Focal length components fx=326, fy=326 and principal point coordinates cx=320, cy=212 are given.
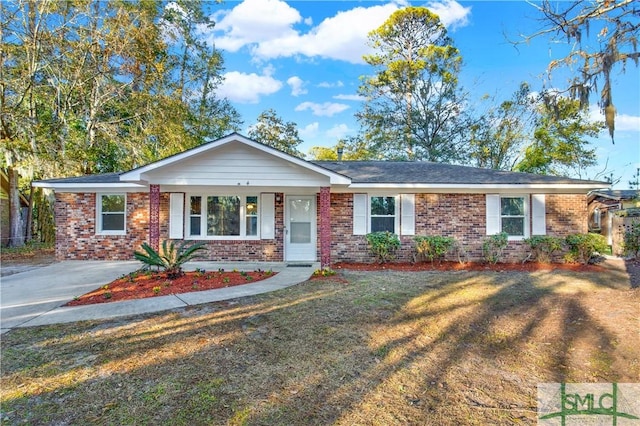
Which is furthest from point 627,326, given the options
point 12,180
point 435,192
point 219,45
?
point 219,45

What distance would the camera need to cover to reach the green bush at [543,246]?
403 inches

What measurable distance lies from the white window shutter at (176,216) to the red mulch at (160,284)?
2.71 m

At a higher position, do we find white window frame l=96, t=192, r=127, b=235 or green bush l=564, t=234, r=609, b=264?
white window frame l=96, t=192, r=127, b=235

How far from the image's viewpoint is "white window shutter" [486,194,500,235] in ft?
35.6

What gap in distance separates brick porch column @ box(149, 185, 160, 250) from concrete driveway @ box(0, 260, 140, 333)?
1208 millimetres

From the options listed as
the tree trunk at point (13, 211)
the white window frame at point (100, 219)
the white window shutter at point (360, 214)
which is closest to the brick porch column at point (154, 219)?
the white window frame at point (100, 219)

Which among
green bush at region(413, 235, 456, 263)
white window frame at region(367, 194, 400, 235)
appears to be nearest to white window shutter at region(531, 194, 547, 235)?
green bush at region(413, 235, 456, 263)

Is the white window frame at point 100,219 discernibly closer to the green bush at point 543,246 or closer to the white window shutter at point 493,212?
the white window shutter at point 493,212

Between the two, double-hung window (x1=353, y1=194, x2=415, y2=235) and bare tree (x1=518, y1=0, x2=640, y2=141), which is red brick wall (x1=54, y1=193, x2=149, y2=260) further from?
bare tree (x1=518, y1=0, x2=640, y2=141)

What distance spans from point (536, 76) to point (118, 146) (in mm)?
16573

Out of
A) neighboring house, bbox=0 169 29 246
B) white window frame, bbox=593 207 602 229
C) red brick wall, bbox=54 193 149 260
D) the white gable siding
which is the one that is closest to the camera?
the white gable siding

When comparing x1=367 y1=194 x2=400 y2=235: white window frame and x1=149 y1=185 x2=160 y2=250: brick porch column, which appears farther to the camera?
x1=367 y1=194 x2=400 y2=235: white window frame
